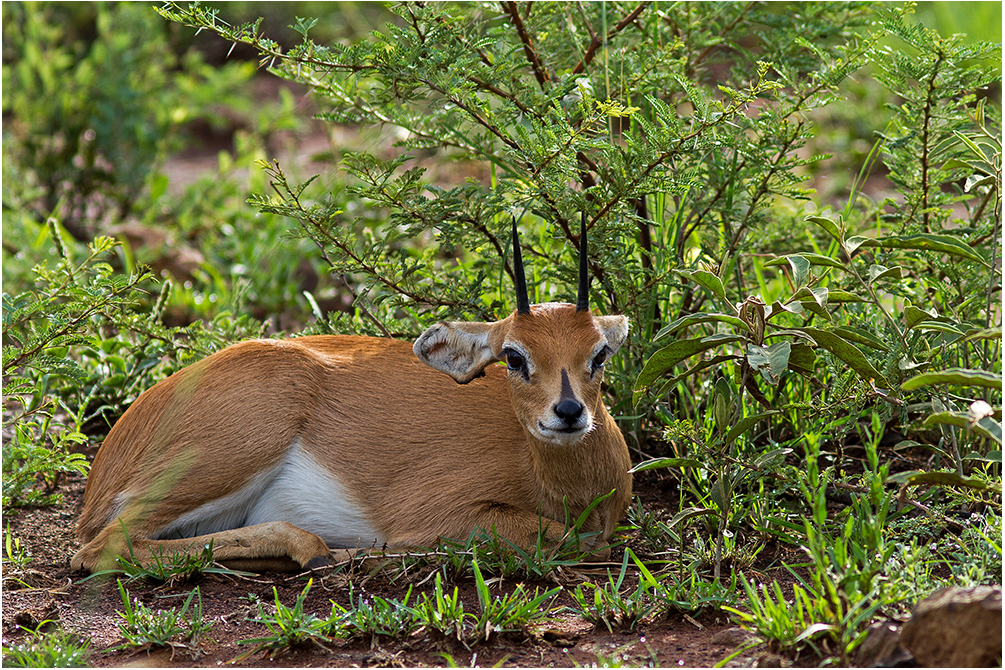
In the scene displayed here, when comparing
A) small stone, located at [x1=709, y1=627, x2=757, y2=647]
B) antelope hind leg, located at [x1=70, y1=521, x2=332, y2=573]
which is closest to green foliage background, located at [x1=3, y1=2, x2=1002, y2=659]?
small stone, located at [x1=709, y1=627, x2=757, y2=647]

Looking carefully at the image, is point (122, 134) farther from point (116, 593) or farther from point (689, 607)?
point (689, 607)

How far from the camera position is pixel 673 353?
3.66 metres

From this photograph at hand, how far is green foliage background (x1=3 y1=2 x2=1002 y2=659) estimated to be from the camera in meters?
3.64

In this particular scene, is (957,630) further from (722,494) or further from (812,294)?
(812,294)

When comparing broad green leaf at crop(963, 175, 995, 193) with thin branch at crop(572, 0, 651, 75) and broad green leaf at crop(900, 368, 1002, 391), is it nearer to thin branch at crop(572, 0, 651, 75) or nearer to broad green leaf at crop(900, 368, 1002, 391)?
broad green leaf at crop(900, 368, 1002, 391)

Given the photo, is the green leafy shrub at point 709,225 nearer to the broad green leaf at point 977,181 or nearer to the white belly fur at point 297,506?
the broad green leaf at point 977,181

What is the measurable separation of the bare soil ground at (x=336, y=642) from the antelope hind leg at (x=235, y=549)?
0.24ft

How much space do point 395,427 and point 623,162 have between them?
1567 millimetres

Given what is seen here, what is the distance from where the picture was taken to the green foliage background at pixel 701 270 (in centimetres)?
364

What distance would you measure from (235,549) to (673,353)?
2.01 meters

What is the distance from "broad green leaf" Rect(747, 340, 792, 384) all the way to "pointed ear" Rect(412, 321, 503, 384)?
110 centimetres

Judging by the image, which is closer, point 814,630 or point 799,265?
point 814,630

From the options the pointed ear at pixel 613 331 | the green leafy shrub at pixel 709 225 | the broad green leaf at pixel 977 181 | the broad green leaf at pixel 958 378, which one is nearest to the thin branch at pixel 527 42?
the green leafy shrub at pixel 709 225

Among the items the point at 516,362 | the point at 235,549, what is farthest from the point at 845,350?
the point at 235,549
